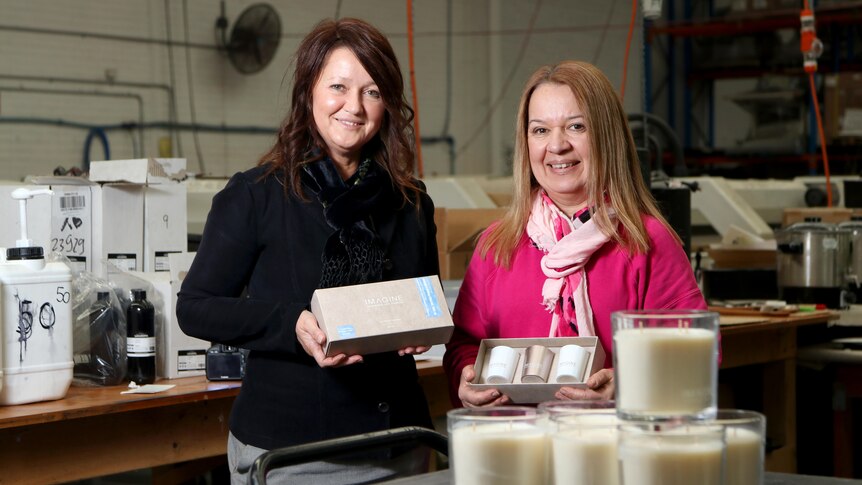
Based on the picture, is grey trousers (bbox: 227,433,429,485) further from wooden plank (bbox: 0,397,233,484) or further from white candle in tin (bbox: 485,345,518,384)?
wooden plank (bbox: 0,397,233,484)

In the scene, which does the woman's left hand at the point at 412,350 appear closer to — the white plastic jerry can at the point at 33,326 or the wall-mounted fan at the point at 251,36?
the white plastic jerry can at the point at 33,326

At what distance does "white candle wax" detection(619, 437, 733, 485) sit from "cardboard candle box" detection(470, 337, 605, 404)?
54 centimetres

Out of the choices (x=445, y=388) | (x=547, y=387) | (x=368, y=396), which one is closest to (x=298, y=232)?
(x=368, y=396)

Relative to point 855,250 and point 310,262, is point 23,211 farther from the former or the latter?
point 855,250

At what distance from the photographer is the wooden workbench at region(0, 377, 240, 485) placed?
2113mm

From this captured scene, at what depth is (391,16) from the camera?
8.27m

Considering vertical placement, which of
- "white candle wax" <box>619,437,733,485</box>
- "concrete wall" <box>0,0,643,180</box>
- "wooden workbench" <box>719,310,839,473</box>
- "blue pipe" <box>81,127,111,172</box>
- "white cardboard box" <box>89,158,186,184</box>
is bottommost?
"wooden workbench" <box>719,310,839,473</box>

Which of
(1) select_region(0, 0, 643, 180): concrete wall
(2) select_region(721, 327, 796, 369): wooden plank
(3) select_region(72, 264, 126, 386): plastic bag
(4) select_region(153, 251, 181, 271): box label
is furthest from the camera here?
(1) select_region(0, 0, 643, 180): concrete wall

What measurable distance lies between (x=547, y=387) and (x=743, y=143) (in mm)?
7912

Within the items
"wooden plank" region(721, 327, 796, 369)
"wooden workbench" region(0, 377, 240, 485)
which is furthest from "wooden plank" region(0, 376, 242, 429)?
"wooden plank" region(721, 327, 796, 369)

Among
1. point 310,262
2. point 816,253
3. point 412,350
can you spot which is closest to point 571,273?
point 412,350

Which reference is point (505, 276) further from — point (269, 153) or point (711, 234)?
point (711, 234)

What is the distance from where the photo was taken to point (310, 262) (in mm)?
1727

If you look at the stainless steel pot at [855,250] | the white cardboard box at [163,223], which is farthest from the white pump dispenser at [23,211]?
the stainless steel pot at [855,250]
